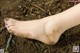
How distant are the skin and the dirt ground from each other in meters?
0.06

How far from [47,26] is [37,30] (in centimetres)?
7

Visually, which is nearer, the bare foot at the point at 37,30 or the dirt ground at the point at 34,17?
the bare foot at the point at 37,30

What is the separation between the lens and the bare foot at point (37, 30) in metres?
1.48

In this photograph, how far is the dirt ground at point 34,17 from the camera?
1.58 metres

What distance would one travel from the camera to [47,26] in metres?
1.48

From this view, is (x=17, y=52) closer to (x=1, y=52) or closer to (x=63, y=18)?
(x=1, y=52)

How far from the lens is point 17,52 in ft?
5.19

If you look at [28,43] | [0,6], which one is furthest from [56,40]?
[0,6]

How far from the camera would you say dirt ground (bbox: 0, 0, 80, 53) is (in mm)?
1584

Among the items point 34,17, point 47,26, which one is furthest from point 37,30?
point 34,17

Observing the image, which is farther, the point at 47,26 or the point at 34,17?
the point at 34,17

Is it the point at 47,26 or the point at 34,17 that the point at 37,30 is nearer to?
the point at 47,26

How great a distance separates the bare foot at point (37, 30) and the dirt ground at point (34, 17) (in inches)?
2.7

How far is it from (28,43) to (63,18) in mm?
293
